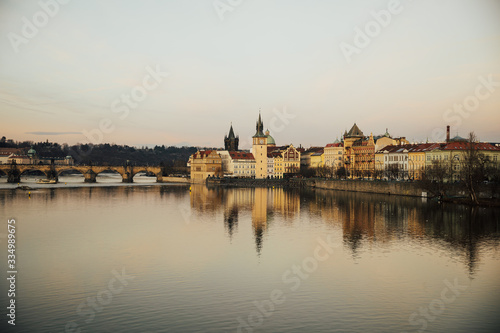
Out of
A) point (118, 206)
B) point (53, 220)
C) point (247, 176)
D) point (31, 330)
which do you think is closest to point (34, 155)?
point (247, 176)

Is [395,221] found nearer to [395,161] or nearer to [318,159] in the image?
[395,161]

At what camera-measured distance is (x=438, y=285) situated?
2111cm

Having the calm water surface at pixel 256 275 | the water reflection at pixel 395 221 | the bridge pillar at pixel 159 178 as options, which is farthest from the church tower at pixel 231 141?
the calm water surface at pixel 256 275

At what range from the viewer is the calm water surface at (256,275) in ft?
53.8

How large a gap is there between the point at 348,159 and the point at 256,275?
100 metres

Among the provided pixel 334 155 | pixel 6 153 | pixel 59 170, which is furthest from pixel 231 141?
pixel 6 153

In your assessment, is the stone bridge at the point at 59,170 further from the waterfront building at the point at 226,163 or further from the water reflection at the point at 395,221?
the water reflection at the point at 395,221

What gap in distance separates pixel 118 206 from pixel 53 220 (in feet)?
47.2

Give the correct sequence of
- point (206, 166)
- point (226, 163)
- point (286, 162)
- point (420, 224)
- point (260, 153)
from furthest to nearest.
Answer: point (226, 163)
point (260, 153)
point (286, 162)
point (206, 166)
point (420, 224)

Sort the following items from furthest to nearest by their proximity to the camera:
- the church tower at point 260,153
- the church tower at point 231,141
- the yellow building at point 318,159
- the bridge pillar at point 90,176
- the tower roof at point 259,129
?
the church tower at point 231,141
the tower roof at point 259,129
the church tower at point 260,153
the yellow building at point 318,159
the bridge pillar at point 90,176

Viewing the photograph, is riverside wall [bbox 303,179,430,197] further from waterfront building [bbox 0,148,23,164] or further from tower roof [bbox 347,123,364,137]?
waterfront building [bbox 0,148,23,164]

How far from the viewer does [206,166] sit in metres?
132

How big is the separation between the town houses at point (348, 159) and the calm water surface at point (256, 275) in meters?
36.4

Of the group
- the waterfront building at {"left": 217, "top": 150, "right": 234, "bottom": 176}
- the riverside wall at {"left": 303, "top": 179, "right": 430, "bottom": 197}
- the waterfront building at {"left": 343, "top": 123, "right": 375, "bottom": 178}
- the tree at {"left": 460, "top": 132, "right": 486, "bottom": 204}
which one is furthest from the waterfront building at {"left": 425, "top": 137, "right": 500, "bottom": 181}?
the waterfront building at {"left": 217, "top": 150, "right": 234, "bottom": 176}
